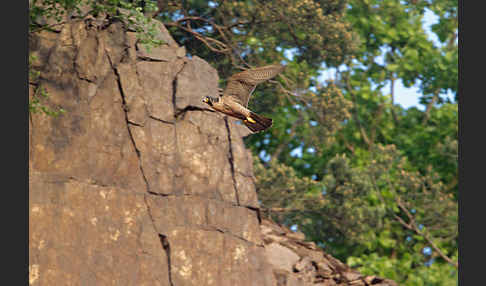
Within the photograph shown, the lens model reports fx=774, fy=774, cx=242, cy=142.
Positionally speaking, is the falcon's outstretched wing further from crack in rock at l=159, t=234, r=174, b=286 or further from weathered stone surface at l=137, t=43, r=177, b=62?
weathered stone surface at l=137, t=43, r=177, b=62

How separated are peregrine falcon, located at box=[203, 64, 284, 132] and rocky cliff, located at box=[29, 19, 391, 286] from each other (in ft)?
14.7

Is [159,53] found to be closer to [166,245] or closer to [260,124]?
[166,245]

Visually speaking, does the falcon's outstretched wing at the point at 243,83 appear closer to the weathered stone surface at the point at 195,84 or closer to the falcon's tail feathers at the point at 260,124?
the falcon's tail feathers at the point at 260,124

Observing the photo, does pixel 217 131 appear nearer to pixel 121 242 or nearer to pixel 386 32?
pixel 121 242

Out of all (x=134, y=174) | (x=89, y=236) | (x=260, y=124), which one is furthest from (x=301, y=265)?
(x=260, y=124)

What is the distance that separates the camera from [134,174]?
12.7 meters

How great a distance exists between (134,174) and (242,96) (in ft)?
15.5

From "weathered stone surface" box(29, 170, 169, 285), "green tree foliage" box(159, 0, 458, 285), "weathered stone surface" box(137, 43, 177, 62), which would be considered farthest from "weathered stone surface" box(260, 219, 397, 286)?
"weathered stone surface" box(137, 43, 177, 62)

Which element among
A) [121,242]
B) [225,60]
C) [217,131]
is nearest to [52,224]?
[121,242]

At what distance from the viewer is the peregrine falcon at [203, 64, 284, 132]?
7.87 metres

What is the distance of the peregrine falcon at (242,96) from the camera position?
787cm

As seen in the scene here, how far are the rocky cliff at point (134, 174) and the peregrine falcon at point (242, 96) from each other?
4470 mm

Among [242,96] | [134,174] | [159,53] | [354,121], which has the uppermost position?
[242,96]

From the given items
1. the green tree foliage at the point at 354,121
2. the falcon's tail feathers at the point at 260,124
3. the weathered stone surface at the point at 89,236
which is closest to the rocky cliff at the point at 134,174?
the weathered stone surface at the point at 89,236
